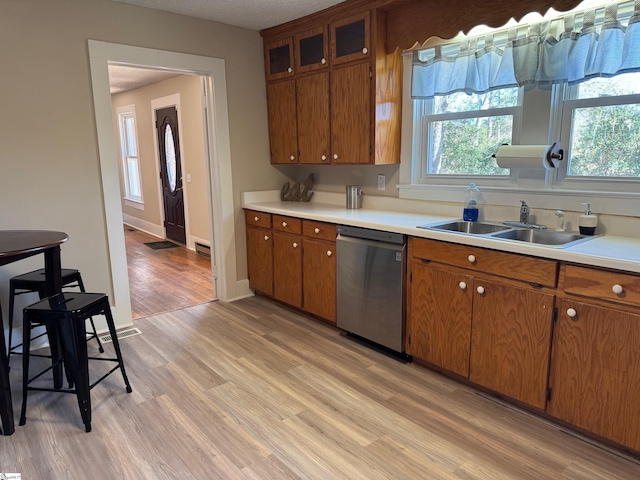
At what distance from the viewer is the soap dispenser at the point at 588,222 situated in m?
2.31

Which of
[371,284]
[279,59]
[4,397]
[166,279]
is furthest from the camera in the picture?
[166,279]

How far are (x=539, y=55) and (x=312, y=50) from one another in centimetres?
169

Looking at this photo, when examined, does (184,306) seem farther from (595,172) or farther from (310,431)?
(595,172)

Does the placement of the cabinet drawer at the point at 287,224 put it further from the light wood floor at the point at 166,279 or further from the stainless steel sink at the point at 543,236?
the stainless steel sink at the point at 543,236

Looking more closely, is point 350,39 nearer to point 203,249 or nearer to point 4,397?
point 4,397

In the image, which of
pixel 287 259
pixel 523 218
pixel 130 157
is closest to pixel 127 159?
pixel 130 157

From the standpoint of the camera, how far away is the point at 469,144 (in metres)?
3.04

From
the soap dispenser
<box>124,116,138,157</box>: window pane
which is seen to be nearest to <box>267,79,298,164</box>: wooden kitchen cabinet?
the soap dispenser

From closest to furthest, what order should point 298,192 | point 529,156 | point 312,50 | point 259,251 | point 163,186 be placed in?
point 529,156 < point 312,50 < point 259,251 < point 298,192 < point 163,186

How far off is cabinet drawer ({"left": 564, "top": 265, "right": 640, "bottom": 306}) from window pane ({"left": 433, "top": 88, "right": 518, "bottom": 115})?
1267 millimetres

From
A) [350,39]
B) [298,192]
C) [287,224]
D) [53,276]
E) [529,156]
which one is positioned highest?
[350,39]

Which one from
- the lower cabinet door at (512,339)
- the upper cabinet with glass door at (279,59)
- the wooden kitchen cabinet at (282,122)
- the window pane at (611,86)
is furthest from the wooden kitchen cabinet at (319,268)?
the window pane at (611,86)

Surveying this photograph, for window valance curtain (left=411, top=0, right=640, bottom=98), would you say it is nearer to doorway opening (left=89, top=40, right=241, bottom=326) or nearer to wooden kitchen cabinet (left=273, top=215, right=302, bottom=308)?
wooden kitchen cabinet (left=273, top=215, right=302, bottom=308)

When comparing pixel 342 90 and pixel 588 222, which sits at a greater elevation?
pixel 342 90
